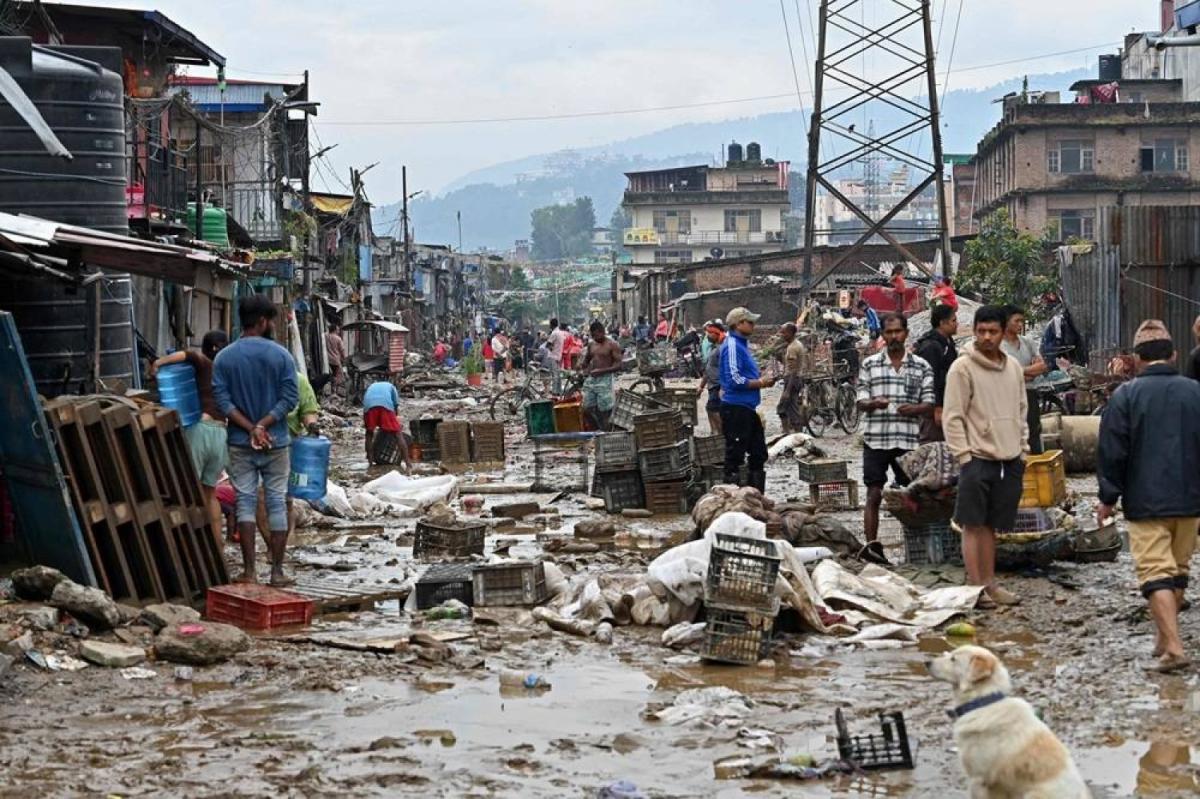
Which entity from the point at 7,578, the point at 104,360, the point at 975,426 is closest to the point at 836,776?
the point at 975,426

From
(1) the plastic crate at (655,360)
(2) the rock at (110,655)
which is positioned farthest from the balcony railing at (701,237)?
(2) the rock at (110,655)

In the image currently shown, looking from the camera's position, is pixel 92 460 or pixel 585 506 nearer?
pixel 92 460

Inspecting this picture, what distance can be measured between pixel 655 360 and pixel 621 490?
835 inches

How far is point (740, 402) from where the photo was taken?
1396cm

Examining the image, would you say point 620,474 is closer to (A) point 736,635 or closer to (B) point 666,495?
(B) point 666,495

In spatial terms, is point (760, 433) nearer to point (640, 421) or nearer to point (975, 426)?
point (640, 421)

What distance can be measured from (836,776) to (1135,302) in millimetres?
15232

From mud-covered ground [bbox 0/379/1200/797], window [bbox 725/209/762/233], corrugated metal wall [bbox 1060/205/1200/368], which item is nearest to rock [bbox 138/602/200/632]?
mud-covered ground [bbox 0/379/1200/797]

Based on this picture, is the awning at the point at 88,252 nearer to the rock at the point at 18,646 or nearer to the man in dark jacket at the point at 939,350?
the rock at the point at 18,646

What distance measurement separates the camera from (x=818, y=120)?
112 ft

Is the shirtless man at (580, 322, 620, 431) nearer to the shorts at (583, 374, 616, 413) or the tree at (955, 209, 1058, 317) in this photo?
the shorts at (583, 374, 616, 413)

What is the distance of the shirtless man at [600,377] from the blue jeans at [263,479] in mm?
9210

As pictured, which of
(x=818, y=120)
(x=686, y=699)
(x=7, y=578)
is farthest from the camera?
(x=818, y=120)

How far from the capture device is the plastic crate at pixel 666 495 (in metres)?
15.3
